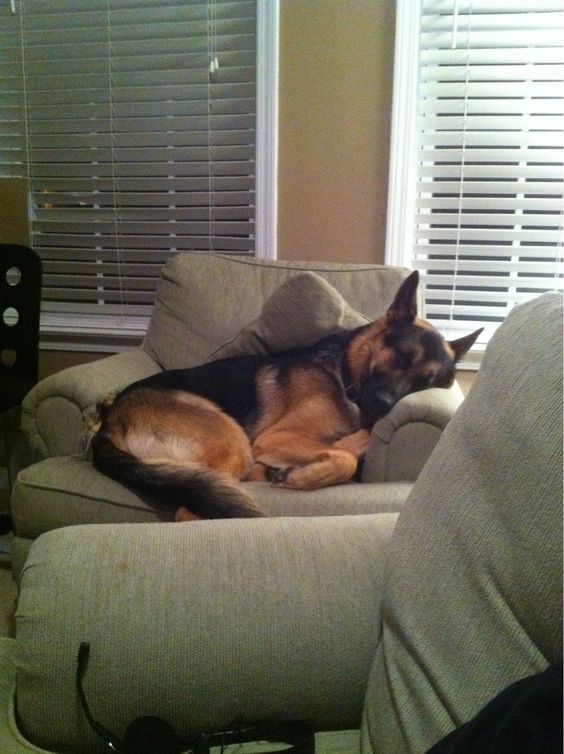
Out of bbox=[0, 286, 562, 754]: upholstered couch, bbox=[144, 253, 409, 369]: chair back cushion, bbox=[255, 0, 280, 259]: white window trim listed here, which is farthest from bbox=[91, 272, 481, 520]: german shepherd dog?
bbox=[255, 0, 280, 259]: white window trim

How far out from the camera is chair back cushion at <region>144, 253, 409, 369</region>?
6.71ft

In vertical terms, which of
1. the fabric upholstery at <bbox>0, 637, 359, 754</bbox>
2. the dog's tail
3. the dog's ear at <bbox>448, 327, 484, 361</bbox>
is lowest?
the fabric upholstery at <bbox>0, 637, 359, 754</bbox>

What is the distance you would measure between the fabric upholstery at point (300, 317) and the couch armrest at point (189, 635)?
0.99 meters

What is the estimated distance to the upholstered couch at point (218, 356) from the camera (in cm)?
139

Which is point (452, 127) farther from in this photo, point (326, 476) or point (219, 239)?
point (326, 476)

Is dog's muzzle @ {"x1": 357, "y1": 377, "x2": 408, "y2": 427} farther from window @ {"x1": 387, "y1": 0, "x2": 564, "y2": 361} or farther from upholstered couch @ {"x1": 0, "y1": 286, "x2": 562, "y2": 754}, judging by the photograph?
window @ {"x1": 387, "y1": 0, "x2": 564, "y2": 361}

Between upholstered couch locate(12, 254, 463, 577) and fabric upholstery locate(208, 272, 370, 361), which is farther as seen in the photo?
fabric upholstery locate(208, 272, 370, 361)

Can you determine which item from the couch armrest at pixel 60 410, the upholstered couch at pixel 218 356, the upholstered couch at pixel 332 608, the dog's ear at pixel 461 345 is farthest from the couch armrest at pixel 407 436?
the couch armrest at pixel 60 410

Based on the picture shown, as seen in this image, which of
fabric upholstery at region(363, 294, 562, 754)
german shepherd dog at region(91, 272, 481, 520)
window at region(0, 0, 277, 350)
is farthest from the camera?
window at region(0, 0, 277, 350)

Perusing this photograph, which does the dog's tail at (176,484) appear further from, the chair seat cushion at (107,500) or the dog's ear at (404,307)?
the dog's ear at (404,307)

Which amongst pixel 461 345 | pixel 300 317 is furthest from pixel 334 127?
pixel 461 345

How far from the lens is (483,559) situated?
63cm

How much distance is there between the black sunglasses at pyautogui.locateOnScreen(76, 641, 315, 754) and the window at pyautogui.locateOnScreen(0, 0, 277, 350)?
2.02 meters

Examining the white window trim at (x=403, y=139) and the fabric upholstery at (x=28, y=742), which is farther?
the white window trim at (x=403, y=139)
